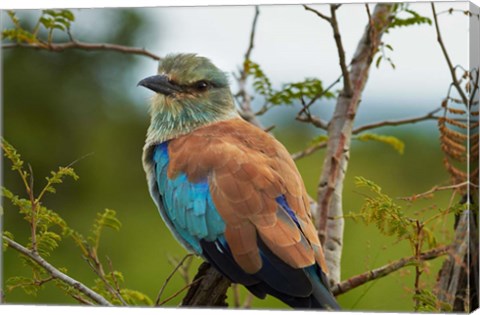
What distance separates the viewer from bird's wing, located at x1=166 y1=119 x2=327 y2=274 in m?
4.63

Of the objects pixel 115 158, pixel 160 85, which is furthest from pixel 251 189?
pixel 115 158

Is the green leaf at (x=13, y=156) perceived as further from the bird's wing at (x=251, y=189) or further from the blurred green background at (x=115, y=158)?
the bird's wing at (x=251, y=189)

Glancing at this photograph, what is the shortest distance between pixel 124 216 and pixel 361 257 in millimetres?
1395

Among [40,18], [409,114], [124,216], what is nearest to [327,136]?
[409,114]

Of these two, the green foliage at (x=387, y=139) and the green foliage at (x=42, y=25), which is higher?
the green foliage at (x=42, y=25)

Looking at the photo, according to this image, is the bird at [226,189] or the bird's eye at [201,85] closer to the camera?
the bird at [226,189]

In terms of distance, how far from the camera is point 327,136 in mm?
5609

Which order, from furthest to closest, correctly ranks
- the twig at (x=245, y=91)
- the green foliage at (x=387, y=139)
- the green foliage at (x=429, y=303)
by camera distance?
the twig at (x=245, y=91)
the green foliage at (x=387, y=139)
the green foliage at (x=429, y=303)

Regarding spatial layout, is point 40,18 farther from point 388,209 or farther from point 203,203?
point 388,209

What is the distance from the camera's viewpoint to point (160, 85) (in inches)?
207

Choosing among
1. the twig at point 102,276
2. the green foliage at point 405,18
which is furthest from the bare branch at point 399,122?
the twig at point 102,276

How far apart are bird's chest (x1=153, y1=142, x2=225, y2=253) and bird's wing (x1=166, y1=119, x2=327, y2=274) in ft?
0.08

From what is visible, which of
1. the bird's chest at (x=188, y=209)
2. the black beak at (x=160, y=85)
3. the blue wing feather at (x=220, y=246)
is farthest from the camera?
the black beak at (x=160, y=85)

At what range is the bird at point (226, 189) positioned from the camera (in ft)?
15.1
